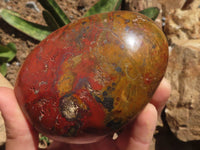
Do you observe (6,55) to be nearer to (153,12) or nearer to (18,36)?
(18,36)

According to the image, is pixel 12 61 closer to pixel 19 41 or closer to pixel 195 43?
pixel 19 41

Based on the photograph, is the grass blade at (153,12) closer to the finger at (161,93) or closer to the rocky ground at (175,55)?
the rocky ground at (175,55)

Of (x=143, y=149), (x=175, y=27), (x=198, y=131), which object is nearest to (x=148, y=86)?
(x=143, y=149)

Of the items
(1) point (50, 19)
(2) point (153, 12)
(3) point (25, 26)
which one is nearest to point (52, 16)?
(1) point (50, 19)

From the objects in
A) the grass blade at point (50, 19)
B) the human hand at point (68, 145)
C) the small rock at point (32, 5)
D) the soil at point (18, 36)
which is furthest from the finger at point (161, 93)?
the small rock at point (32, 5)

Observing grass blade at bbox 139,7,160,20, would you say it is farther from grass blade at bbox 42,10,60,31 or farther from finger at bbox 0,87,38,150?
finger at bbox 0,87,38,150

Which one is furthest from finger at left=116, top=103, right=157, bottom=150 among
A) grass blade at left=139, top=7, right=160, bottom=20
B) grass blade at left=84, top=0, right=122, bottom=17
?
grass blade at left=84, top=0, right=122, bottom=17
